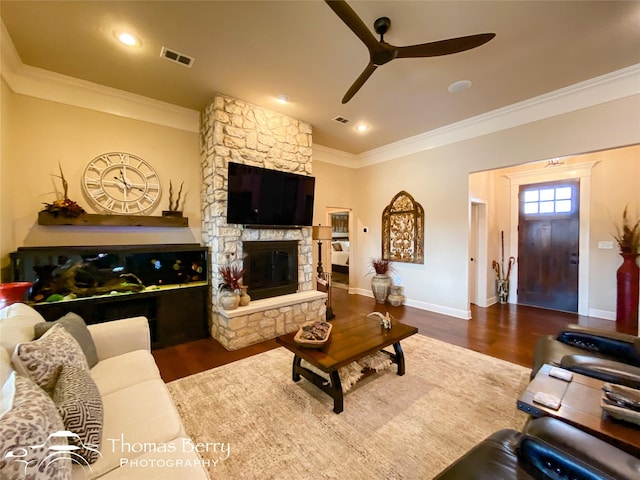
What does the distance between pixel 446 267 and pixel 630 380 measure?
A: 308 cm

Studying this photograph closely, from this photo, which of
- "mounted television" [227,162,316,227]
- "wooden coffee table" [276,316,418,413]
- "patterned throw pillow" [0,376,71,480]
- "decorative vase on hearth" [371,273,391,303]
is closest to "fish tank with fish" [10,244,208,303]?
"mounted television" [227,162,316,227]

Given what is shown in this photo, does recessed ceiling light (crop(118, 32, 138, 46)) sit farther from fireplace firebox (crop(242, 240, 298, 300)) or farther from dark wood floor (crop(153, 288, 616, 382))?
dark wood floor (crop(153, 288, 616, 382))

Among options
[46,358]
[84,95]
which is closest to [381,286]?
[46,358]

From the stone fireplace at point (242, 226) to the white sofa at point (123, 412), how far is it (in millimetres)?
1390

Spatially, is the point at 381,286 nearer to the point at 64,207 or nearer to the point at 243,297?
the point at 243,297

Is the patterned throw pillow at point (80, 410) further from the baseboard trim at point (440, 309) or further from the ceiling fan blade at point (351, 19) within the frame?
the baseboard trim at point (440, 309)

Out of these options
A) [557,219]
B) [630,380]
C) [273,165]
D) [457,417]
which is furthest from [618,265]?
[273,165]

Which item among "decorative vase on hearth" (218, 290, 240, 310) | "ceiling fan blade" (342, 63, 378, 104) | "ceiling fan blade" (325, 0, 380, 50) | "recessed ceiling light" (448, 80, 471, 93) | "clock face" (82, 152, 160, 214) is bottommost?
"decorative vase on hearth" (218, 290, 240, 310)

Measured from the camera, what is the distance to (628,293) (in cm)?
385

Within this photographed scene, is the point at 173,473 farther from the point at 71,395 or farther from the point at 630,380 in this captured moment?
the point at 630,380

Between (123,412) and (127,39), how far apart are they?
314 centimetres

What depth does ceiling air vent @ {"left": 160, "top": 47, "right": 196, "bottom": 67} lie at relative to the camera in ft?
8.50

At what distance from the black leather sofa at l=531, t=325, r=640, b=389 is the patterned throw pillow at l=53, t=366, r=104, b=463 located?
2.65 m

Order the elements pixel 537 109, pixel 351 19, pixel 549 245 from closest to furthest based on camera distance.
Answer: pixel 351 19 < pixel 537 109 < pixel 549 245
